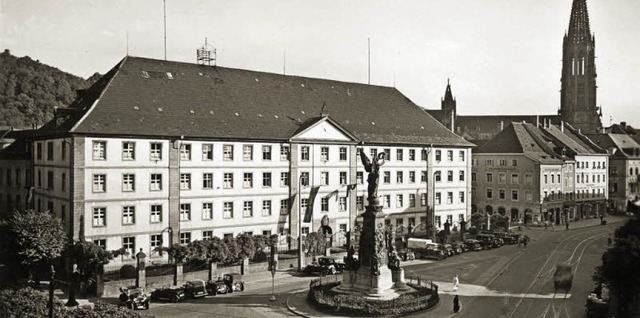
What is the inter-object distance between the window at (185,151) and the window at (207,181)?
2115 millimetres

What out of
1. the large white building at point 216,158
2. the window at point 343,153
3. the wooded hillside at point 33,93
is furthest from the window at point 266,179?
the wooded hillside at point 33,93

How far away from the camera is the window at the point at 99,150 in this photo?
4534cm

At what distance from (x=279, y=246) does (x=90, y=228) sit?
17.3 m

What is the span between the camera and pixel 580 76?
141875 mm

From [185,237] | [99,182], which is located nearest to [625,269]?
[185,237]

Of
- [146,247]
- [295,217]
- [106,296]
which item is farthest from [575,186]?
[106,296]

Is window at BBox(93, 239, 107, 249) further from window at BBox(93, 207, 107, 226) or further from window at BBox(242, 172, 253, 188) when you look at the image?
window at BBox(242, 172, 253, 188)

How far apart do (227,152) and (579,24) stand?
374ft

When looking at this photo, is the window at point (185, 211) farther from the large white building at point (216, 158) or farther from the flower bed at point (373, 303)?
the flower bed at point (373, 303)

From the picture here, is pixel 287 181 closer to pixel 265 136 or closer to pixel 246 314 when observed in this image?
pixel 265 136

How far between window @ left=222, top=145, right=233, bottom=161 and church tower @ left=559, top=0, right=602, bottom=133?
110 meters

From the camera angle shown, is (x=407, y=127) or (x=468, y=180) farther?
(x=468, y=180)

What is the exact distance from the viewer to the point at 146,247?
47531 mm

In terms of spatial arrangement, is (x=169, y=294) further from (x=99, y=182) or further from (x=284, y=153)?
(x=284, y=153)
